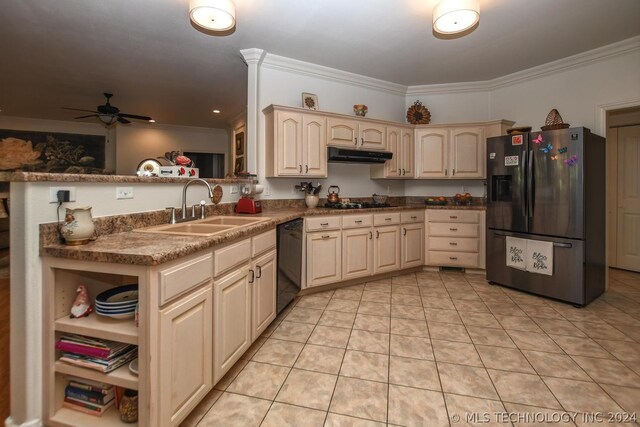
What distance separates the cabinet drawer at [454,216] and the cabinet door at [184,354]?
321 cm

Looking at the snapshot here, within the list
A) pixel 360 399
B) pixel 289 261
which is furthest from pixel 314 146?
pixel 360 399

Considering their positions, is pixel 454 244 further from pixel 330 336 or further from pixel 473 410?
pixel 473 410

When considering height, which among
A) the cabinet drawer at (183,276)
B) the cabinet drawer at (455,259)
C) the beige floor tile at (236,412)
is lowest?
the beige floor tile at (236,412)

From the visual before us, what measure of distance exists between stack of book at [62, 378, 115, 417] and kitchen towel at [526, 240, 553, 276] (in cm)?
356

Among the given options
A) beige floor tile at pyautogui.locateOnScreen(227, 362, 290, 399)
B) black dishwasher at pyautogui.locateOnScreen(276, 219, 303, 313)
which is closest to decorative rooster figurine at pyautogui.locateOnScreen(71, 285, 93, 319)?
beige floor tile at pyautogui.locateOnScreen(227, 362, 290, 399)

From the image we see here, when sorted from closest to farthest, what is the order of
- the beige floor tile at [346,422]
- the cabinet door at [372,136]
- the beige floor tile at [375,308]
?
1. the beige floor tile at [346,422]
2. the beige floor tile at [375,308]
3. the cabinet door at [372,136]

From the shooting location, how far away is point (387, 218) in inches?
142

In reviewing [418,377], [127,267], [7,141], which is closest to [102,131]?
[7,141]

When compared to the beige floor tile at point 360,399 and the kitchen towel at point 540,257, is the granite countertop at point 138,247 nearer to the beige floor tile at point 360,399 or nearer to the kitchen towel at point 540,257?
the beige floor tile at point 360,399

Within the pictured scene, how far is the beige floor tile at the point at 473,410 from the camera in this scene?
4.72 ft

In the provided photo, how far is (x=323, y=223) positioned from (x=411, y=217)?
1.32m

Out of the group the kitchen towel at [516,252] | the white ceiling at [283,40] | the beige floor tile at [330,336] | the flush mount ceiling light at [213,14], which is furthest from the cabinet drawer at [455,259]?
the flush mount ceiling light at [213,14]

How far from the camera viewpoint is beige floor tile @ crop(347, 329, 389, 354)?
2092 millimetres

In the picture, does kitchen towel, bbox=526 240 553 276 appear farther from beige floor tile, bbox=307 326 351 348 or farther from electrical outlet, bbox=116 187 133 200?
electrical outlet, bbox=116 187 133 200
